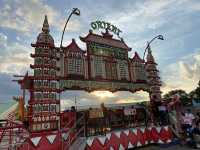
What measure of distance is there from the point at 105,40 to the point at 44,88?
6314 millimetres

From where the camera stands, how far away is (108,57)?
57.1 ft

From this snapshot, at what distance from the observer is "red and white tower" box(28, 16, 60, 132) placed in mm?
13163

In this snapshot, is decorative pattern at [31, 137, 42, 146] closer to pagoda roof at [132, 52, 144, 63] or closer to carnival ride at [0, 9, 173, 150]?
carnival ride at [0, 9, 173, 150]

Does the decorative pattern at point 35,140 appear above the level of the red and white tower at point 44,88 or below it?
below

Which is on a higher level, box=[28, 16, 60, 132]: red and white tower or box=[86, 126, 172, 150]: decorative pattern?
box=[28, 16, 60, 132]: red and white tower

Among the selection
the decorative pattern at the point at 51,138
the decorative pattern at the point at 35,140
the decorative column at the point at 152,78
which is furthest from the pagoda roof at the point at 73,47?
the decorative column at the point at 152,78

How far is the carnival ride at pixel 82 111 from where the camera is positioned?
9586mm

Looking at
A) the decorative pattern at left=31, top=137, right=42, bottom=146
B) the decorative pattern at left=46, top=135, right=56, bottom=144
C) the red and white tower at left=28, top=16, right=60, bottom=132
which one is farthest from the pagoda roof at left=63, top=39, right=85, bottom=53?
the decorative pattern at left=31, top=137, right=42, bottom=146

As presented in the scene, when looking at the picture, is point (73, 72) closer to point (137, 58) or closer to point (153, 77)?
point (137, 58)

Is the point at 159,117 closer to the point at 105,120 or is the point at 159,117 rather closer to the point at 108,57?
the point at 105,120

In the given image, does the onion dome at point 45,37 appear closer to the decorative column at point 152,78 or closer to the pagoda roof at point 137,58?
the pagoda roof at point 137,58

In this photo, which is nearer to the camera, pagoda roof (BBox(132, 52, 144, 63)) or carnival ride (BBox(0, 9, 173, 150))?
carnival ride (BBox(0, 9, 173, 150))

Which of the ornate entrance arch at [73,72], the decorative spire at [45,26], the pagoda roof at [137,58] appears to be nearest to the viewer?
the ornate entrance arch at [73,72]

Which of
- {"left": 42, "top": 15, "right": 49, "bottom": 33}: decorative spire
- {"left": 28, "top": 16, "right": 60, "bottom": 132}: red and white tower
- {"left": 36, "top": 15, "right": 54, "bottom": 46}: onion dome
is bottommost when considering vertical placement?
{"left": 28, "top": 16, "right": 60, "bottom": 132}: red and white tower
